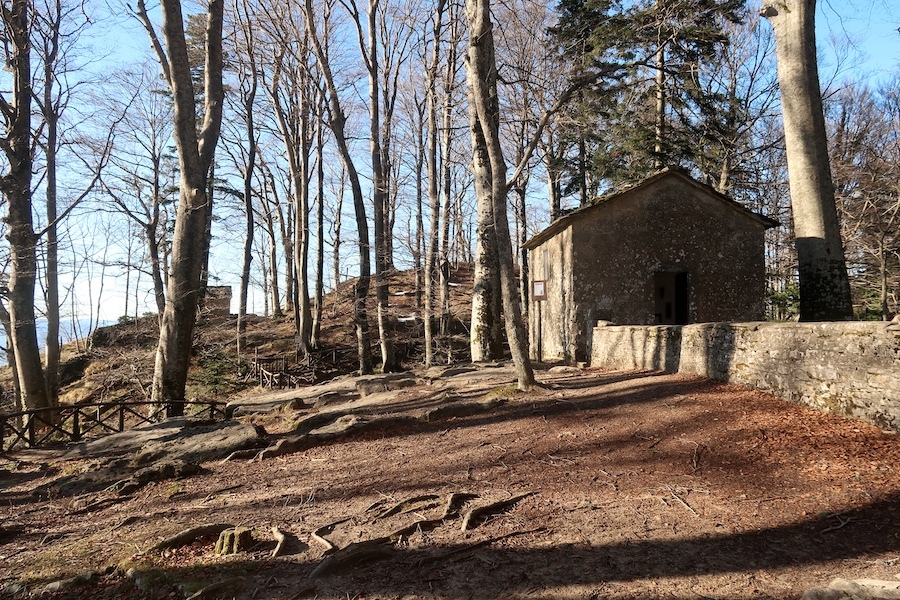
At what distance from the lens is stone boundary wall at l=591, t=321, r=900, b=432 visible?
4.86 metres

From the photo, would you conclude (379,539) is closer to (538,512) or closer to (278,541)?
(278,541)

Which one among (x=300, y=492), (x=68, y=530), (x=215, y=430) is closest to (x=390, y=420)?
(x=300, y=492)

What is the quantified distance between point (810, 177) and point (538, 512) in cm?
737

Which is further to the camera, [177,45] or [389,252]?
[389,252]

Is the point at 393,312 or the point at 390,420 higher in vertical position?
the point at 393,312

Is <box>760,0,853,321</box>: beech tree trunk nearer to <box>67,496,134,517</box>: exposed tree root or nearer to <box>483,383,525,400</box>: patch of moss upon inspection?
<box>483,383,525,400</box>: patch of moss

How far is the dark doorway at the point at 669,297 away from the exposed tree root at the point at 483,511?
415 inches

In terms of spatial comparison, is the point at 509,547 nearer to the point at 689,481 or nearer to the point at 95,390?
the point at 689,481

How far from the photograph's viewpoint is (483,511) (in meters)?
4.06

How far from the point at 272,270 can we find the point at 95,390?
12352 millimetres

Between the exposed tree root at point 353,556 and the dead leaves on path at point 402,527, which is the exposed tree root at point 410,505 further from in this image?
the exposed tree root at point 353,556

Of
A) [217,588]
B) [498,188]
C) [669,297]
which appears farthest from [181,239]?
[669,297]

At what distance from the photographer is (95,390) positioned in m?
19.1

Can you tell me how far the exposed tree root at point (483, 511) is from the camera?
389 cm
